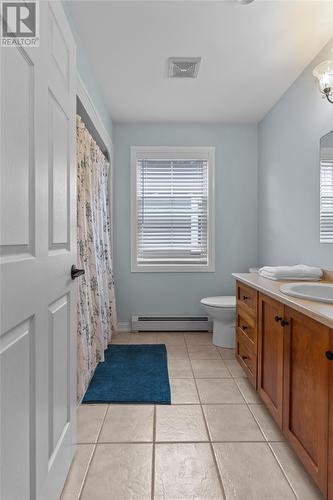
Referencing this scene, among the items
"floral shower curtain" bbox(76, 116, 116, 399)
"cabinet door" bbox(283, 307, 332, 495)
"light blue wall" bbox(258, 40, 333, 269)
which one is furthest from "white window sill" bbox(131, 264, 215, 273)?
"cabinet door" bbox(283, 307, 332, 495)

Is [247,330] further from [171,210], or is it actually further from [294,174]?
[171,210]

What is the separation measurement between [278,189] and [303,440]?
7.55 feet

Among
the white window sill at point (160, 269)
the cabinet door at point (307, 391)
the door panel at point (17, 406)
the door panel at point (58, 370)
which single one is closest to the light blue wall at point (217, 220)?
the white window sill at point (160, 269)

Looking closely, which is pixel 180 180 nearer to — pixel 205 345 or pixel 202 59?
pixel 202 59

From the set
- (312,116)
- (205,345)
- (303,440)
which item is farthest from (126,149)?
(303,440)

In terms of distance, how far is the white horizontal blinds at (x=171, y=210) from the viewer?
12.2 ft

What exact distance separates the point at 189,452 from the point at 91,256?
153 centimetres

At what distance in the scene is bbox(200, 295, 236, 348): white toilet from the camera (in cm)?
304

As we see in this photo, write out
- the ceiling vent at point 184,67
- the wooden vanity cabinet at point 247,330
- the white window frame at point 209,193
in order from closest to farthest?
the wooden vanity cabinet at point 247,330, the ceiling vent at point 184,67, the white window frame at point 209,193

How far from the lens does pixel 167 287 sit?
146 inches

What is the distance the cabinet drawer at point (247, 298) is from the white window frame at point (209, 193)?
1.21m

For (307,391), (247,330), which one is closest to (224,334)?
(247,330)

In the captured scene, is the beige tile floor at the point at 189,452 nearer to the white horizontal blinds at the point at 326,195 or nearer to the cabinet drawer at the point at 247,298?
the cabinet drawer at the point at 247,298

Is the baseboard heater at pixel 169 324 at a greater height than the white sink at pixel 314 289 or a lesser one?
lesser
